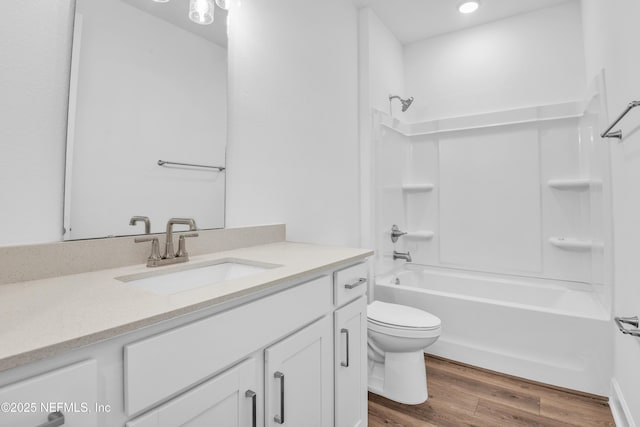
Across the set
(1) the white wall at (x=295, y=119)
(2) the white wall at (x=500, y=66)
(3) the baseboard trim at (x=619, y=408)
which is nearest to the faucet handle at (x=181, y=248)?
(1) the white wall at (x=295, y=119)

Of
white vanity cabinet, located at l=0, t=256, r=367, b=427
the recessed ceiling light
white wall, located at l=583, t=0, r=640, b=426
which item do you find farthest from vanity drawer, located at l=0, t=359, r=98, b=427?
the recessed ceiling light

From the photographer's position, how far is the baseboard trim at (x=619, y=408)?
55.2 inches

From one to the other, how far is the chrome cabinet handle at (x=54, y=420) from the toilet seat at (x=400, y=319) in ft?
4.96

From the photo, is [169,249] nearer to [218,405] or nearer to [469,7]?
[218,405]

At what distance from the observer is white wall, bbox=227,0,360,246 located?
5.52ft

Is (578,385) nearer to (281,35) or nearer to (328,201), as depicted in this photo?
(328,201)

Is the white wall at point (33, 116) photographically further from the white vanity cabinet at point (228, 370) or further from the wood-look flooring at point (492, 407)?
the wood-look flooring at point (492, 407)

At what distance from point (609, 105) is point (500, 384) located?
5.55 feet

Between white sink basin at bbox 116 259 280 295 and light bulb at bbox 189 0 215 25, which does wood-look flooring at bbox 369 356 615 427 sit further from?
light bulb at bbox 189 0 215 25

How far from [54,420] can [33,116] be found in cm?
89

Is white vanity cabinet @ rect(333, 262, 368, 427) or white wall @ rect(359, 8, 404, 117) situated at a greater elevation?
white wall @ rect(359, 8, 404, 117)

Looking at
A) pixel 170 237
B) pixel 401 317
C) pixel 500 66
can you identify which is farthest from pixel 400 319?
pixel 500 66

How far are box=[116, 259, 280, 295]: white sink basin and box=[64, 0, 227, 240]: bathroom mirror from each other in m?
0.23

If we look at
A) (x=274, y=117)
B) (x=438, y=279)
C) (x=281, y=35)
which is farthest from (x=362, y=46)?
(x=438, y=279)
